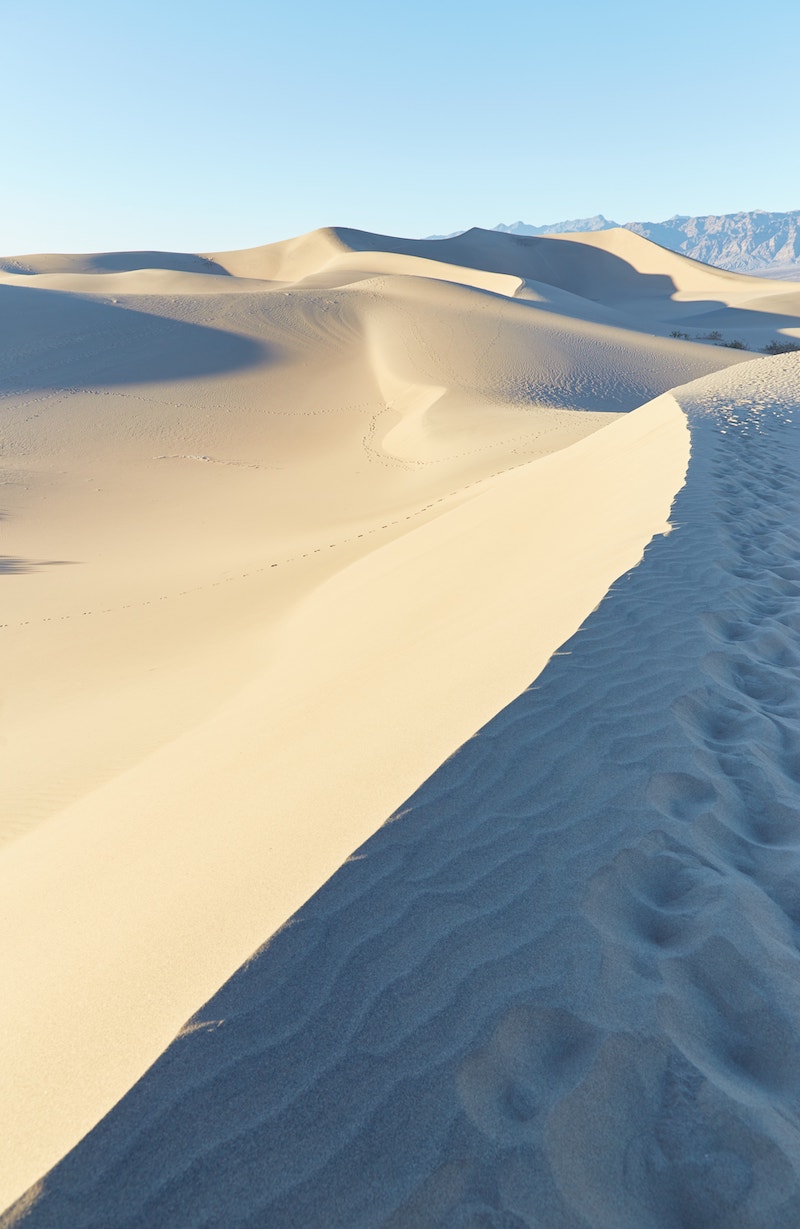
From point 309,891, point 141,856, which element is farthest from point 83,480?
point 309,891

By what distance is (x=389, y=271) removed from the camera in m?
53.9

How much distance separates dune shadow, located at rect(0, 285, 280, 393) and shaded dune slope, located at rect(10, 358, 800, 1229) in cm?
2406

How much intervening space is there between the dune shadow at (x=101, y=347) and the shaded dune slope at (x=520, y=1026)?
24.1 m

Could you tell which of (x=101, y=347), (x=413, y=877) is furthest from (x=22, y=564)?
(x=101, y=347)

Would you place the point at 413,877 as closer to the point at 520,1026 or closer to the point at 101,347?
the point at 520,1026

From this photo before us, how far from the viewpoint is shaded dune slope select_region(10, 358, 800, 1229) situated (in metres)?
1.81

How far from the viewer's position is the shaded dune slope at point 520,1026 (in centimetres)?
181

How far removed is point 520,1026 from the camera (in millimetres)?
2166

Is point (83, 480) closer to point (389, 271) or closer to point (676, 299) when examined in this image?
point (389, 271)

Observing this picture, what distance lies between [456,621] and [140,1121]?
13.8ft

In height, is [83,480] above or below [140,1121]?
below

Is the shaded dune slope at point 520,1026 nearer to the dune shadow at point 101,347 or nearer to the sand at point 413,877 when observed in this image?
the sand at point 413,877

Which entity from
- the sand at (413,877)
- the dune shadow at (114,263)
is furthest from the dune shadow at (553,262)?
the sand at (413,877)

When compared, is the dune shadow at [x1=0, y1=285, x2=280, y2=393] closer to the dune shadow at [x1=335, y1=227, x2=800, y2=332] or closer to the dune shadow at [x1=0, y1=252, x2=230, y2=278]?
the dune shadow at [x1=0, y1=252, x2=230, y2=278]
